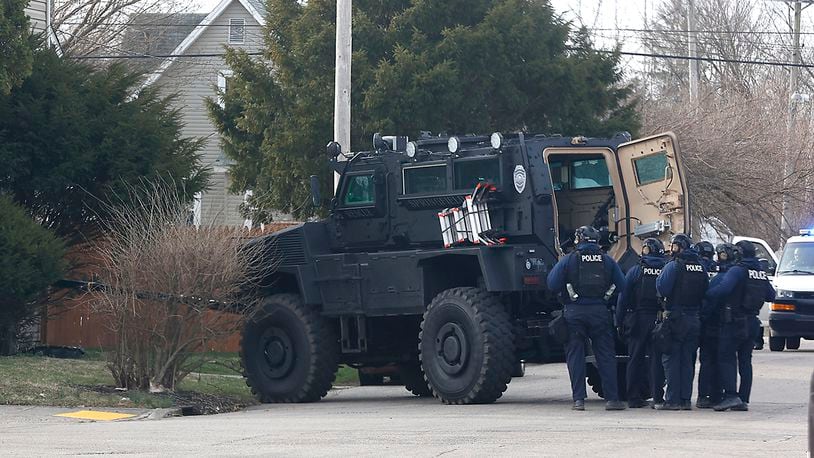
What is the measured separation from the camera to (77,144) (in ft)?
61.8

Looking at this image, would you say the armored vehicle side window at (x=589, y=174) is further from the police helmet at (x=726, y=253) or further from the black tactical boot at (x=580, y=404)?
the black tactical boot at (x=580, y=404)

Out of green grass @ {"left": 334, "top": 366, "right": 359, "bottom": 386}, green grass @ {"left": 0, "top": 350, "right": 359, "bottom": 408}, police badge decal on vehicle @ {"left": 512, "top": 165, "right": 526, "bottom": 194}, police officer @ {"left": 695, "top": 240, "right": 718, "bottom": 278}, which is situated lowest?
green grass @ {"left": 334, "top": 366, "right": 359, "bottom": 386}

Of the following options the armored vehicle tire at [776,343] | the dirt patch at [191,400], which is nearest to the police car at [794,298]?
the armored vehicle tire at [776,343]

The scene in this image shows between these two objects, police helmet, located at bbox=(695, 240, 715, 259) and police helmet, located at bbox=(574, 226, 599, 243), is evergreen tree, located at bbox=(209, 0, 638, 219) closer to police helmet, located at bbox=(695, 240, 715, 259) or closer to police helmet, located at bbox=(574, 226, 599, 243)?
police helmet, located at bbox=(695, 240, 715, 259)

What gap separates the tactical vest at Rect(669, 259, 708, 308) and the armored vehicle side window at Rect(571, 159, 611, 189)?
196 centimetres

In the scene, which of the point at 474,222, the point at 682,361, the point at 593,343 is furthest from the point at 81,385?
the point at 682,361

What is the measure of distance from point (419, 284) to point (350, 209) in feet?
5.42

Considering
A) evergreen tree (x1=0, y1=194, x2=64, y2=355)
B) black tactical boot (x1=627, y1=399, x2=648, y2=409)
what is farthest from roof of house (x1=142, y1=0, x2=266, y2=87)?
black tactical boot (x1=627, y1=399, x2=648, y2=409)

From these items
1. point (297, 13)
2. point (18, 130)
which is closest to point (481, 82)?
point (297, 13)

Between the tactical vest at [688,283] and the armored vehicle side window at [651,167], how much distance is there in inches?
56.9

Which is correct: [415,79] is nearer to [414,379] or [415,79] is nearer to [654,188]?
[414,379]

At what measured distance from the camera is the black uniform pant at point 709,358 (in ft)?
46.0

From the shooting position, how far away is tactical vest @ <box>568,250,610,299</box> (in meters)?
13.5

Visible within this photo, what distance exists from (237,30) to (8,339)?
77.8ft
